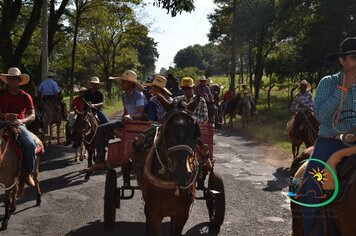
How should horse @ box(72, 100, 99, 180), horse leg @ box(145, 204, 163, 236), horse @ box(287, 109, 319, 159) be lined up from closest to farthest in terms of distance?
horse leg @ box(145, 204, 163, 236) → horse @ box(72, 100, 99, 180) → horse @ box(287, 109, 319, 159)

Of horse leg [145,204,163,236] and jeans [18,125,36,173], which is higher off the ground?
jeans [18,125,36,173]

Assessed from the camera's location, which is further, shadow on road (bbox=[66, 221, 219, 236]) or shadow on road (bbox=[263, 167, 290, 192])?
shadow on road (bbox=[263, 167, 290, 192])

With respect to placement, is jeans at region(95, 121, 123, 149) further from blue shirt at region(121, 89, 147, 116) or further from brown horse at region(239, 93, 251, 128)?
brown horse at region(239, 93, 251, 128)

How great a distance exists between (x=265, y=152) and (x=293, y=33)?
20372 millimetres

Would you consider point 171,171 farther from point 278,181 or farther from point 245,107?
point 245,107

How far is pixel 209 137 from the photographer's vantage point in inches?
268

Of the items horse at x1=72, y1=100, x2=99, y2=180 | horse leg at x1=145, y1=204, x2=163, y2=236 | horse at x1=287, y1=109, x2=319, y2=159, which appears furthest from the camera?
horse at x1=287, y1=109, x2=319, y2=159

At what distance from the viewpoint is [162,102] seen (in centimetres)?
538

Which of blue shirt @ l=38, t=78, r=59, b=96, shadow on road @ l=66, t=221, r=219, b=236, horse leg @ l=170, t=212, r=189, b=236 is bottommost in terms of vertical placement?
shadow on road @ l=66, t=221, r=219, b=236

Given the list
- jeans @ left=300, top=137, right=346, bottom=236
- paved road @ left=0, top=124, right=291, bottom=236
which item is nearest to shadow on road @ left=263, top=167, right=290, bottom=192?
paved road @ left=0, top=124, right=291, bottom=236

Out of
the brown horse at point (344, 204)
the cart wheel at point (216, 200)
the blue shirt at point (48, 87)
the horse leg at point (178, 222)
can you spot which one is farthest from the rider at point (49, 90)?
the brown horse at point (344, 204)

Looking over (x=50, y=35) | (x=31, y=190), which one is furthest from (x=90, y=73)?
(x=31, y=190)

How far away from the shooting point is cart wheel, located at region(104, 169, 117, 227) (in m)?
6.97

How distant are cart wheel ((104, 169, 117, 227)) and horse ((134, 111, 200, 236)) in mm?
1255
